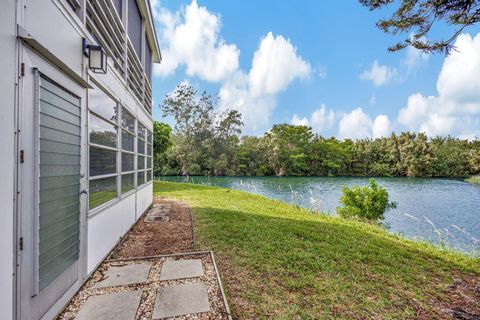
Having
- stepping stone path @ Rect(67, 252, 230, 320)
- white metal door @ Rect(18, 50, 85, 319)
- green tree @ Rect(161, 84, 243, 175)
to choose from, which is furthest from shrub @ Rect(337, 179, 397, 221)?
green tree @ Rect(161, 84, 243, 175)

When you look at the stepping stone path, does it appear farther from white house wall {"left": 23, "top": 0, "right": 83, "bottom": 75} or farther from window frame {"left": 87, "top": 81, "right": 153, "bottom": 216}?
white house wall {"left": 23, "top": 0, "right": 83, "bottom": 75}

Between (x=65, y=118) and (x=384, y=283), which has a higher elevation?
(x=65, y=118)

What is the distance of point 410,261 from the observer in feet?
11.1

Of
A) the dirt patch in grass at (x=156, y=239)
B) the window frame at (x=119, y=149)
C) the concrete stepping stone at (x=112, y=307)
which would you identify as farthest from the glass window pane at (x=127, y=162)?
the concrete stepping stone at (x=112, y=307)

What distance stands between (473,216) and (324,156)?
26.2m

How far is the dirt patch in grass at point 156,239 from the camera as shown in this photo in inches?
132

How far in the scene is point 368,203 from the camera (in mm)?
7480

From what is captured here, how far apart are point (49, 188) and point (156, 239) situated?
2400 millimetres

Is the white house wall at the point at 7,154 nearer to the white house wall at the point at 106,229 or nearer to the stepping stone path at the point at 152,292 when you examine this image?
the stepping stone path at the point at 152,292

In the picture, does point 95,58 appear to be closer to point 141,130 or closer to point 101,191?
point 101,191

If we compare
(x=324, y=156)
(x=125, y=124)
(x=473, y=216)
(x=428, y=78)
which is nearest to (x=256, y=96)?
(x=428, y=78)

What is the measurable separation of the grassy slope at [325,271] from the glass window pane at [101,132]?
202 centimetres

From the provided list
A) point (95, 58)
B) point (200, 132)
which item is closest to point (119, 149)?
point (95, 58)

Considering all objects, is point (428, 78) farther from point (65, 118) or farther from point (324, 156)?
point (324, 156)
